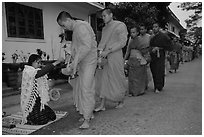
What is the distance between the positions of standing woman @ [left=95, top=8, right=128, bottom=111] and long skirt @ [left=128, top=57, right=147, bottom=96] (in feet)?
3.70

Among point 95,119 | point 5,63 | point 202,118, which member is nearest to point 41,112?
point 95,119

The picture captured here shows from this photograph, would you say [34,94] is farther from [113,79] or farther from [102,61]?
[113,79]

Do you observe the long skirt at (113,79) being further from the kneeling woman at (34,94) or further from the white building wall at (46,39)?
the white building wall at (46,39)

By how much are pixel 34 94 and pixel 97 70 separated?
4.07 ft

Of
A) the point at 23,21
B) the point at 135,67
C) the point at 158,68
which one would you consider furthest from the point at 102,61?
the point at 23,21

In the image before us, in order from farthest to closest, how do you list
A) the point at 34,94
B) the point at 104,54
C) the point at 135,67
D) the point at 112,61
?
the point at 135,67
the point at 112,61
the point at 104,54
the point at 34,94

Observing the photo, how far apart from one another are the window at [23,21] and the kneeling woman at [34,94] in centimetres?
357

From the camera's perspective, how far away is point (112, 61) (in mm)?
4039

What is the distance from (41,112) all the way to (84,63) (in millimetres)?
870

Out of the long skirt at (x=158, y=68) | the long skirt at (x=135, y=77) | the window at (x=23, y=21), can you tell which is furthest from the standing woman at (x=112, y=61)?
the window at (x=23, y=21)

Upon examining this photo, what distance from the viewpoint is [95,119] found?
3.57m

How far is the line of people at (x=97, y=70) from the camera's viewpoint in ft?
10.5

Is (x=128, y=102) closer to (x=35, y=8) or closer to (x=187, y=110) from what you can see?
(x=187, y=110)

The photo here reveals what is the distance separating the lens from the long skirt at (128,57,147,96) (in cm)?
519
